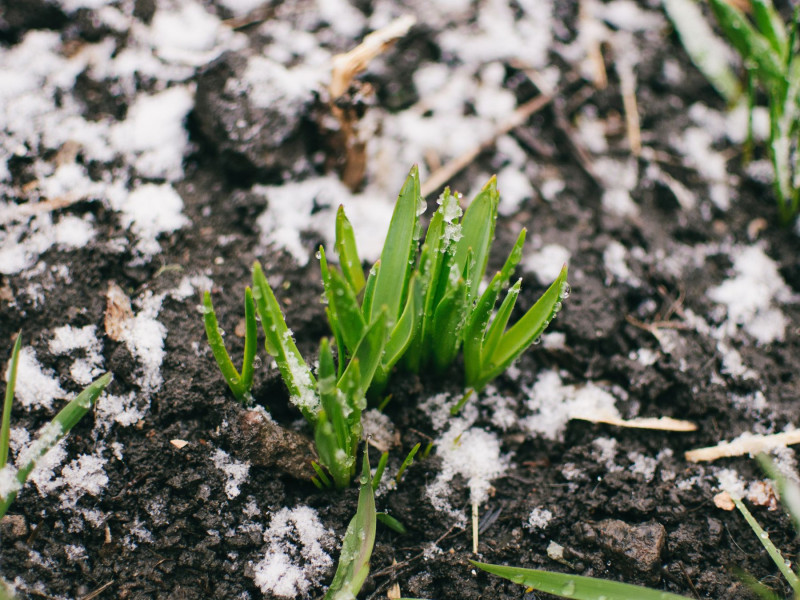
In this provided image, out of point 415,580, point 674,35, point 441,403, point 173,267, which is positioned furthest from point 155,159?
point 674,35

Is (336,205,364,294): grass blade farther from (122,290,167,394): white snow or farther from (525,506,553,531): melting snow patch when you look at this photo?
(525,506,553,531): melting snow patch

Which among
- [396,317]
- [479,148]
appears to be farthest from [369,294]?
[479,148]

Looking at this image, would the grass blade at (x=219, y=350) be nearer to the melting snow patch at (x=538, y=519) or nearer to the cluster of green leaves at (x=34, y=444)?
the cluster of green leaves at (x=34, y=444)

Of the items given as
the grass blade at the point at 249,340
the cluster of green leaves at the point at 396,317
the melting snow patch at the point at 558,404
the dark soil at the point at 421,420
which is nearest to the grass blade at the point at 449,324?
the cluster of green leaves at the point at 396,317

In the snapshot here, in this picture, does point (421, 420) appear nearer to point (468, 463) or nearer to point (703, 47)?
point (468, 463)

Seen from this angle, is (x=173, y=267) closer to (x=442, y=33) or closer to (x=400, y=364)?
(x=400, y=364)

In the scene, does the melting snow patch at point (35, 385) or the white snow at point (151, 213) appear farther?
the white snow at point (151, 213)

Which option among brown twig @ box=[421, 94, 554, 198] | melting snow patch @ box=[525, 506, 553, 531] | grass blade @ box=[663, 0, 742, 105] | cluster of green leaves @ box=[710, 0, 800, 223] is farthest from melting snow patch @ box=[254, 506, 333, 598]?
grass blade @ box=[663, 0, 742, 105]
